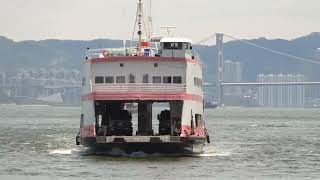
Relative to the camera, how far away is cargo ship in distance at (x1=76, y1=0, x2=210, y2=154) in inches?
2162

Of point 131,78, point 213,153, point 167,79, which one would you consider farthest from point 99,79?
point 213,153

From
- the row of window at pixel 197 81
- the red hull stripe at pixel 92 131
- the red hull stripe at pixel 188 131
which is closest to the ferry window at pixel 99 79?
the red hull stripe at pixel 92 131

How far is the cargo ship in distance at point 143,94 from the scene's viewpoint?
54.9 m

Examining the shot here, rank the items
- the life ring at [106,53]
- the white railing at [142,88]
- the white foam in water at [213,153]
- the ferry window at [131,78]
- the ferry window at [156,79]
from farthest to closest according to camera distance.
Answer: the white foam in water at [213,153]
the life ring at [106,53]
the ferry window at [156,79]
the ferry window at [131,78]
the white railing at [142,88]

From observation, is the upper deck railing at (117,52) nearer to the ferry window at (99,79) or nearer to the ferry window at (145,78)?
the ferry window at (99,79)

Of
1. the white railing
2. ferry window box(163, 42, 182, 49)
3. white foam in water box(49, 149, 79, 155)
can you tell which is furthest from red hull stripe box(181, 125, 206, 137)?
white foam in water box(49, 149, 79, 155)

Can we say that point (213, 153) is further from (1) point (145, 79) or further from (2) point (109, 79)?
(2) point (109, 79)

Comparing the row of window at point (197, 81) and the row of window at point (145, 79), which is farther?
the row of window at point (197, 81)

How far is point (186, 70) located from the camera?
2229 inches

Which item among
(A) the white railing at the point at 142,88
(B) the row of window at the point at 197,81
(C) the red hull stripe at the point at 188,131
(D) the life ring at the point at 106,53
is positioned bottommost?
(C) the red hull stripe at the point at 188,131

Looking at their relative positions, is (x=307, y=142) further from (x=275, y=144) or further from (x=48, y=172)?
(x=48, y=172)

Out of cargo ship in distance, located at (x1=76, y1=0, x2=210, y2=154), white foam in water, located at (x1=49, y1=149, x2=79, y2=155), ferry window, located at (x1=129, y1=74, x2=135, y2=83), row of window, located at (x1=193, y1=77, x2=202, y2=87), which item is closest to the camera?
cargo ship in distance, located at (x1=76, y1=0, x2=210, y2=154)

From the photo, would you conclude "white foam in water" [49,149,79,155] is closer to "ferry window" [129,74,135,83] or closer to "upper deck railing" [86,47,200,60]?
"upper deck railing" [86,47,200,60]

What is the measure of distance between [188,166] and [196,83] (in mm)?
10279
